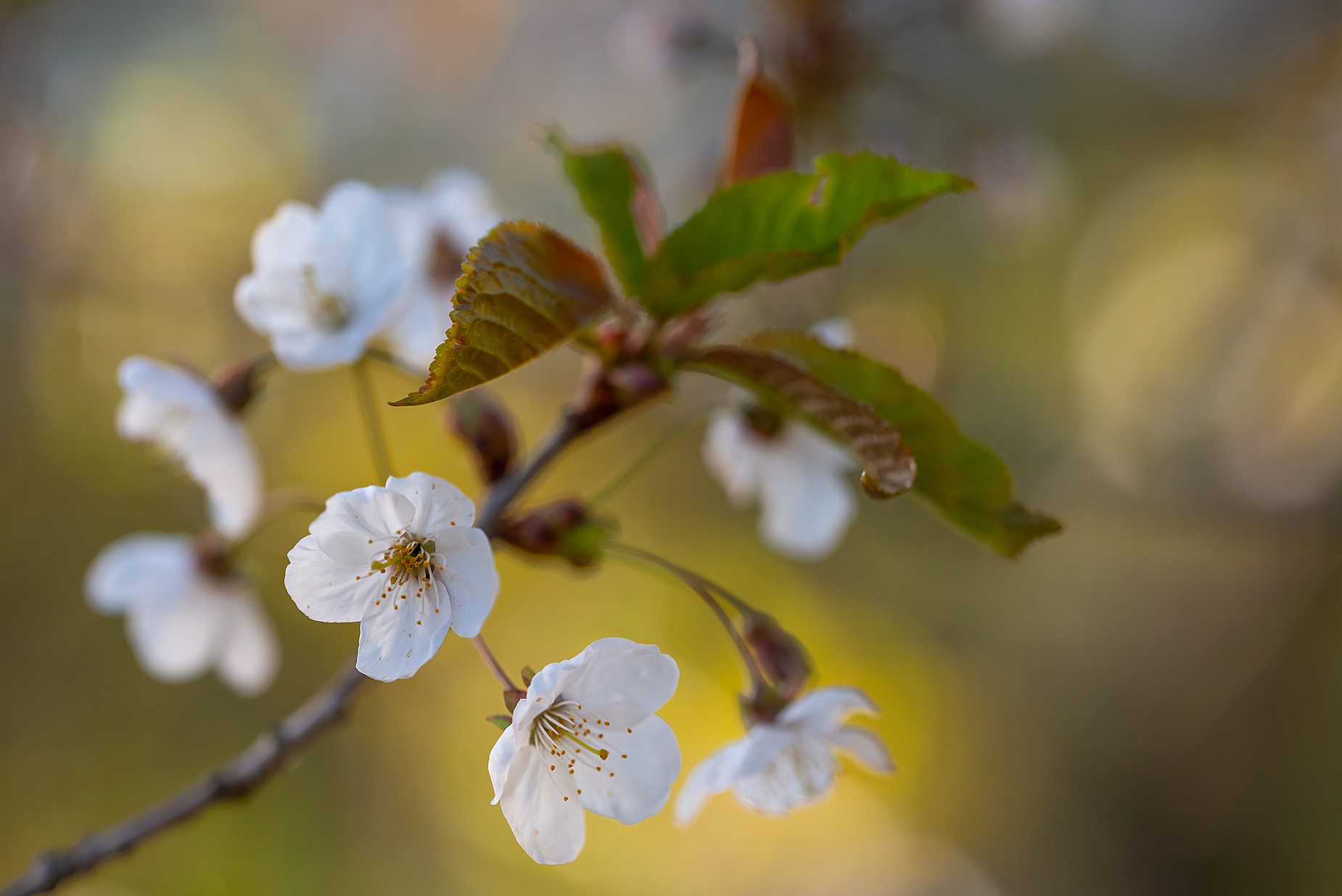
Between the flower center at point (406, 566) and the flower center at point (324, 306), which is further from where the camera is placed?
the flower center at point (324, 306)

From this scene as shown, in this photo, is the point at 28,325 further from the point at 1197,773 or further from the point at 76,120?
the point at 1197,773

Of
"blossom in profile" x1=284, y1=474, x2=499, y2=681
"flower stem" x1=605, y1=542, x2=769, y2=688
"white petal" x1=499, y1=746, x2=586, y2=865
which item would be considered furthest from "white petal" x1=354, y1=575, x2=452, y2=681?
"flower stem" x1=605, y1=542, x2=769, y2=688

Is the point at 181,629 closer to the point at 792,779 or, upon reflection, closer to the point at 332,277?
the point at 332,277

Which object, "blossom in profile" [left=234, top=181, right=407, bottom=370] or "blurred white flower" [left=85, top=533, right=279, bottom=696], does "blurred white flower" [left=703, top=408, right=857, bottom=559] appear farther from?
"blurred white flower" [left=85, top=533, right=279, bottom=696]

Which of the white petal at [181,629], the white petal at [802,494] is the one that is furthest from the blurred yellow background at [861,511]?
the white petal at [181,629]

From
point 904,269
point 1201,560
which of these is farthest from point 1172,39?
point 1201,560

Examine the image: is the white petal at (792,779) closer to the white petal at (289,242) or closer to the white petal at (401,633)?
the white petal at (401,633)
